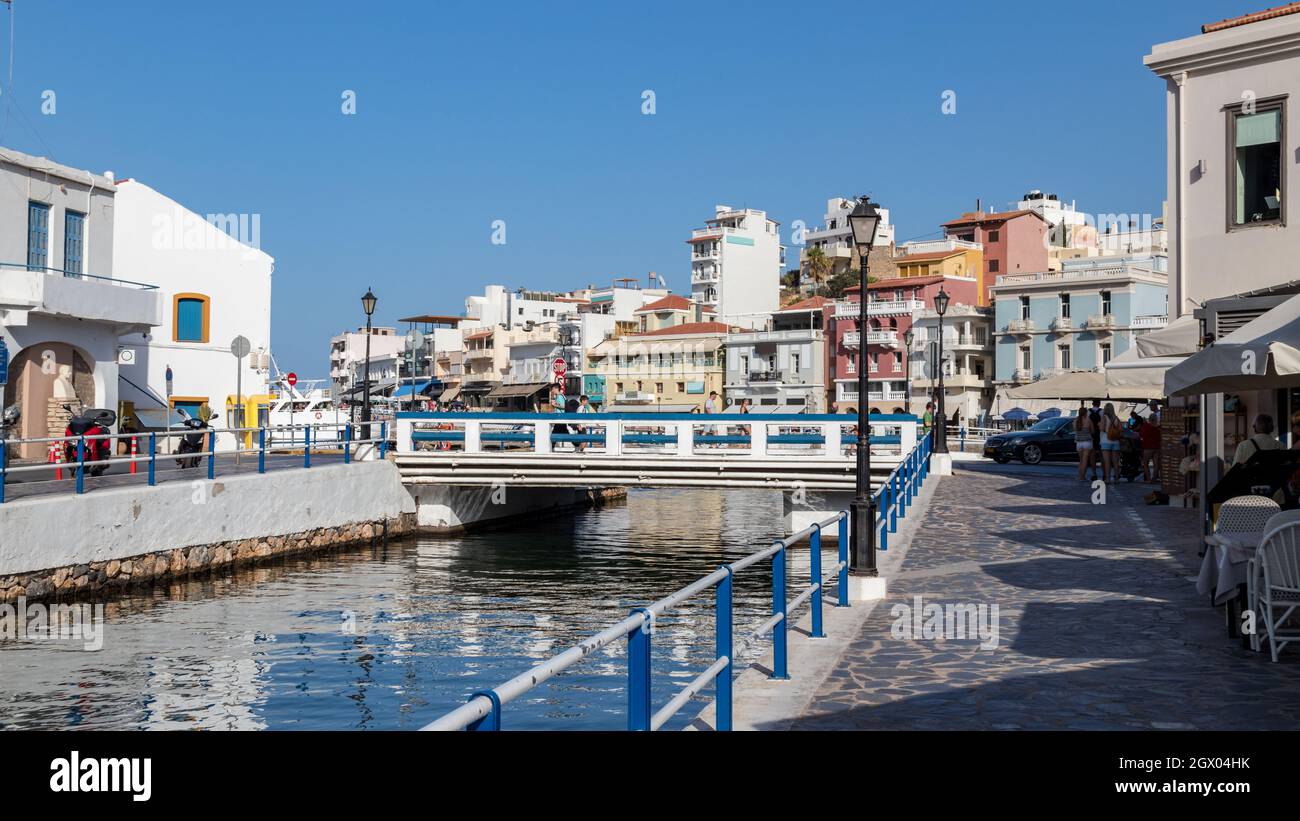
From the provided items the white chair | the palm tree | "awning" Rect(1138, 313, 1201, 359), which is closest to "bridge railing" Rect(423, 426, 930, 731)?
the white chair

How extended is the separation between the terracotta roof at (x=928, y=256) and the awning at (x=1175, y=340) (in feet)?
264

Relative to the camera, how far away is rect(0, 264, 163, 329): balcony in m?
26.5

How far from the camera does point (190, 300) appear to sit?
38.6 m

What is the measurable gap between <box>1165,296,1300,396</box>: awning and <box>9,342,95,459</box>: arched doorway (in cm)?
2489

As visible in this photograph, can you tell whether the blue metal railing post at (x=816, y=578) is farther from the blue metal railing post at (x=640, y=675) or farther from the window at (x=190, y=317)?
the window at (x=190, y=317)

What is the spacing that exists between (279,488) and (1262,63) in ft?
62.1

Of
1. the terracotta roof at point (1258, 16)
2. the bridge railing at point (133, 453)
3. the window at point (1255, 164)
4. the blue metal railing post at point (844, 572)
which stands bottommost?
the blue metal railing post at point (844, 572)

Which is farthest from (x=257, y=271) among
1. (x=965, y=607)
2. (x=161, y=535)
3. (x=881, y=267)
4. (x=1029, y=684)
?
(x=881, y=267)

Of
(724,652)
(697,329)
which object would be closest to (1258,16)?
(724,652)

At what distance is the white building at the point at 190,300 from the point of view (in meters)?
37.1

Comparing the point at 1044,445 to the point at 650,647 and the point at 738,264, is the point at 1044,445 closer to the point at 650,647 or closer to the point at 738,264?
the point at 650,647

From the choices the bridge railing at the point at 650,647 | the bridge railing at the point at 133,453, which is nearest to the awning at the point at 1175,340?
the bridge railing at the point at 650,647

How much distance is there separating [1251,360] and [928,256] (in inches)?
3464
